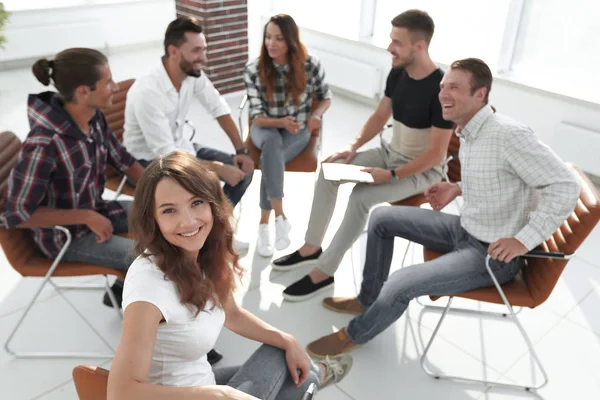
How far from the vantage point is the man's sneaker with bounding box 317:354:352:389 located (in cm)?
231

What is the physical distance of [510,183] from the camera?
2203 mm

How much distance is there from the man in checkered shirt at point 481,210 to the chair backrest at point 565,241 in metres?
0.05

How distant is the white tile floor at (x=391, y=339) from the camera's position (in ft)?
7.68

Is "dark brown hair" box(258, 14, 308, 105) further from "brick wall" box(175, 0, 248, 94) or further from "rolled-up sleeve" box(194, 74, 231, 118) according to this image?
"brick wall" box(175, 0, 248, 94)

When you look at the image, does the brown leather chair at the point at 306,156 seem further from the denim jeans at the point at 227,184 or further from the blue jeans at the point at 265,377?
the blue jeans at the point at 265,377

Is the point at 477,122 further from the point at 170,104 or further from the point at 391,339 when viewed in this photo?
A: the point at 170,104

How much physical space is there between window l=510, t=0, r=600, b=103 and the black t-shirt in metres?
1.88

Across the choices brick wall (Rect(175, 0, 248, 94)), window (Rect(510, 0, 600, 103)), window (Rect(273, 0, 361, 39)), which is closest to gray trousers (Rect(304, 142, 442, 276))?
window (Rect(510, 0, 600, 103))

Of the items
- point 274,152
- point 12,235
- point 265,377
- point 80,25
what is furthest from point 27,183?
point 80,25

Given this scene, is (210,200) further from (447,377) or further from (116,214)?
(447,377)

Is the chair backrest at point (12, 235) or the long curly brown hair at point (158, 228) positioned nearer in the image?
the long curly brown hair at point (158, 228)

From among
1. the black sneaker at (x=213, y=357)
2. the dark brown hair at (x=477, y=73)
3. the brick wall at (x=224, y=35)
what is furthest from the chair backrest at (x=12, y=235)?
the brick wall at (x=224, y=35)

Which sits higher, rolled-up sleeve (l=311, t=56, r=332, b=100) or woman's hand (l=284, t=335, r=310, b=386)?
rolled-up sleeve (l=311, t=56, r=332, b=100)

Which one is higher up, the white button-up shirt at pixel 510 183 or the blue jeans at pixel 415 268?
the white button-up shirt at pixel 510 183
